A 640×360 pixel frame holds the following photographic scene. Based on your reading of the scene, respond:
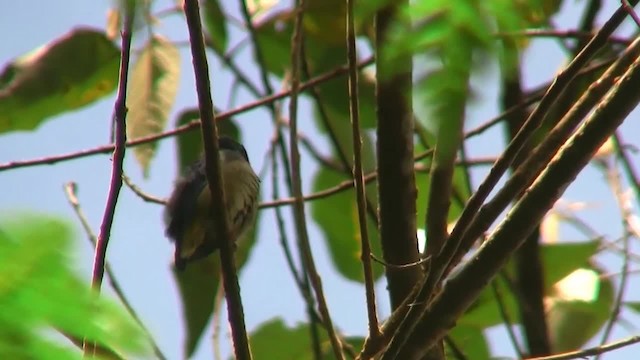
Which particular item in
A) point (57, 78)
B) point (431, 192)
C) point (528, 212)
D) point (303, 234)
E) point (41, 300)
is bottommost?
point (41, 300)

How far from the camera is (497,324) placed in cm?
208

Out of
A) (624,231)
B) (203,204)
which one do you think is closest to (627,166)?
(624,231)

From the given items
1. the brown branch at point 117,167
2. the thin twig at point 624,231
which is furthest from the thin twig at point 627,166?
the brown branch at point 117,167

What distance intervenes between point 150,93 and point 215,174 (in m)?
0.74

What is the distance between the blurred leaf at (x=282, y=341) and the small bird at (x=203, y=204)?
0.34m

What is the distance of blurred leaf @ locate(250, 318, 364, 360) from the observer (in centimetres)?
213

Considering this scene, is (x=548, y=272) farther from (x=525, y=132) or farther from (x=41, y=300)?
(x=41, y=300)

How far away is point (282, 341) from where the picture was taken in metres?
2.14

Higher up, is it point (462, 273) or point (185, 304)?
point (185, 304)

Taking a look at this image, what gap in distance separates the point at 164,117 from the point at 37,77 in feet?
0.91

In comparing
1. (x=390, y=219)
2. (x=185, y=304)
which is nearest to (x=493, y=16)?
(x=390, y=219)

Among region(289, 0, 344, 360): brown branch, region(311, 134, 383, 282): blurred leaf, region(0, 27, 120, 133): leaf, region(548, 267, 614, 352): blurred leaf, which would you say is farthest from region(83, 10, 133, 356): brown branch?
region(548, 267, 614, 352): blurred leaf

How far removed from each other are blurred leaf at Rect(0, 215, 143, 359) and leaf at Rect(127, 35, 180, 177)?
1.60m

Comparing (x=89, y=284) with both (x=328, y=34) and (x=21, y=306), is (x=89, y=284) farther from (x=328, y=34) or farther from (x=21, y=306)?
(x=328, y=34)
